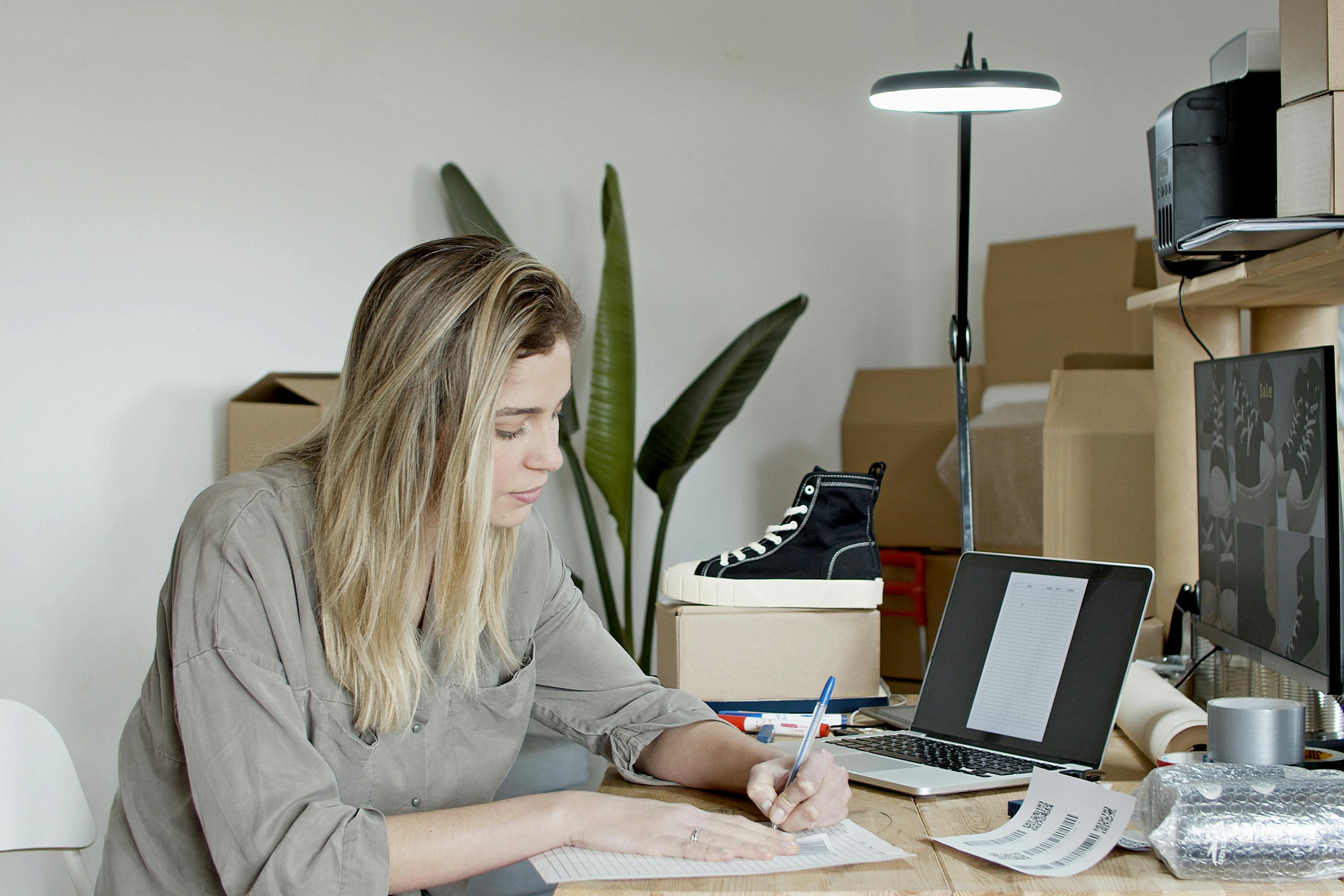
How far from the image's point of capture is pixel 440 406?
1.09m

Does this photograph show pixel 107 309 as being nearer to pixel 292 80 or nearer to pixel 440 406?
pixel 292 80

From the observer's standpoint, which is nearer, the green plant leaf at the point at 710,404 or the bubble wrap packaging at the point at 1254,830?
the bubble wrap packaging at the point at 1254,830

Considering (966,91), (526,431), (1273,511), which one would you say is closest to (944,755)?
(1273,511)

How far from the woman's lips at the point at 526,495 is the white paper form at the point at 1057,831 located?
0.50m

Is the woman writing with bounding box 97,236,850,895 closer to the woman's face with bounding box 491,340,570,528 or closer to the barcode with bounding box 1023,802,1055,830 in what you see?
the woman's face with bounding box 491,340,570,528

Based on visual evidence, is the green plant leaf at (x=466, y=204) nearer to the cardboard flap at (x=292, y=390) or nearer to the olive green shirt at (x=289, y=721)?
the cardboard flap at (x=292, y=390)

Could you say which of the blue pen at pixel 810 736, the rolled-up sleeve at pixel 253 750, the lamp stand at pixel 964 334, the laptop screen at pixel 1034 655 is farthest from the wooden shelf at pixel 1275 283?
the rolled-up sleeve at pixel 253 750

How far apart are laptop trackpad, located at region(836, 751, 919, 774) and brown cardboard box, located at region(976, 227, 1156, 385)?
1807 millimetres

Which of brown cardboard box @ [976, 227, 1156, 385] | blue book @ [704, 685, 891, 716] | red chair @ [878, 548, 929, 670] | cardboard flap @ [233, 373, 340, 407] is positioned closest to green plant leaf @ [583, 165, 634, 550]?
cardboard flap @ [233, 373, 340, 407]

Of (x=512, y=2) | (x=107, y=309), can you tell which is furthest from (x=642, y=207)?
(x=107, y=309)

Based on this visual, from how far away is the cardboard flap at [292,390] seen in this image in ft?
7.36

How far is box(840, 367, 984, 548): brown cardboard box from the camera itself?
2.97m

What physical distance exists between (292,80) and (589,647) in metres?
1.70

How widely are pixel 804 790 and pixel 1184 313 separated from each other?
1026mm
